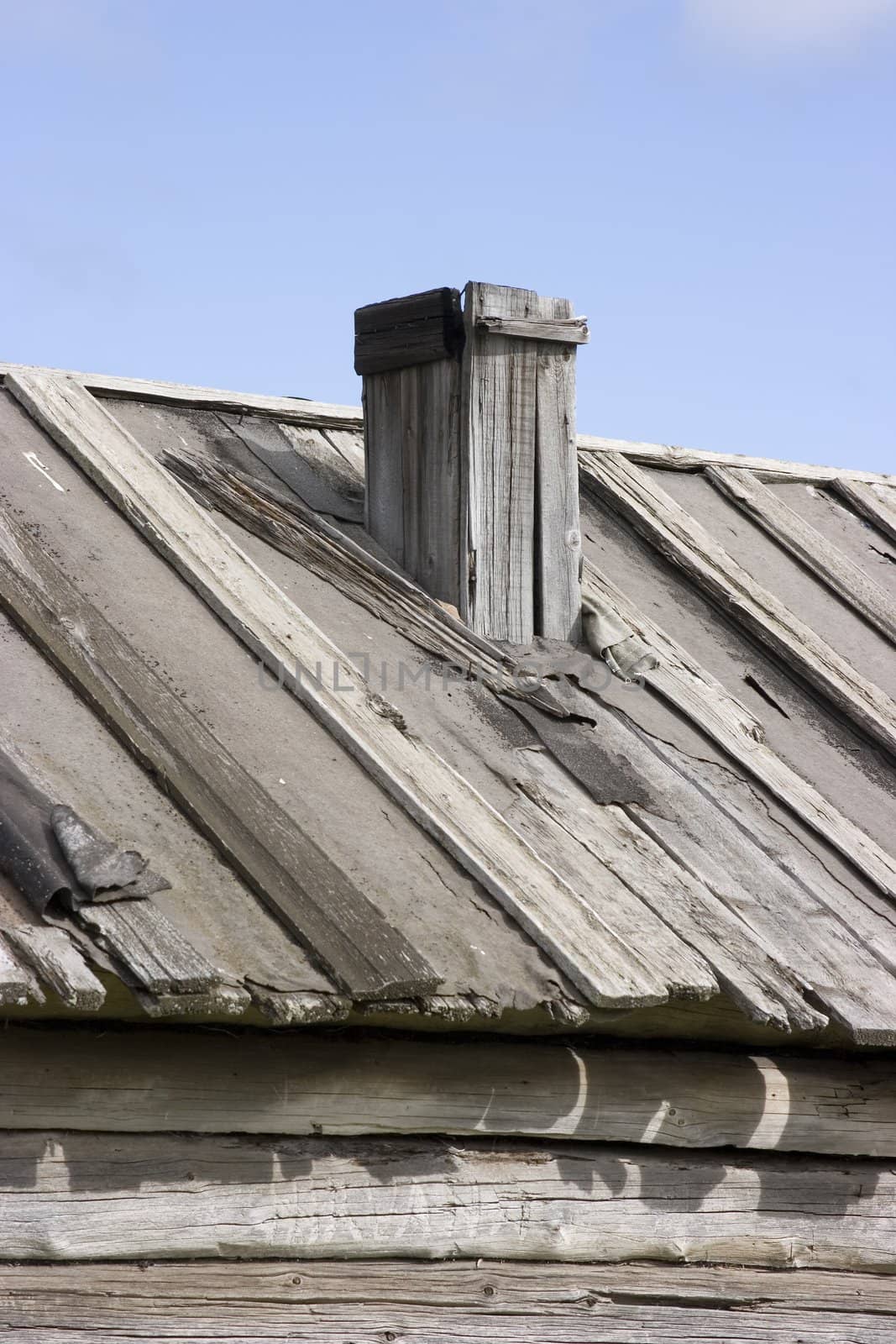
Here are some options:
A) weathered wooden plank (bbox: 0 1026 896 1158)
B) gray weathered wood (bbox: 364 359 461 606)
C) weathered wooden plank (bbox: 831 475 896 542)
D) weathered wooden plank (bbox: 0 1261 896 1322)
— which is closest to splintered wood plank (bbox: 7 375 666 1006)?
weathered wooden plank (bbox: 0 1026 896 1158)

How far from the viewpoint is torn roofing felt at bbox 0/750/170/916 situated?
9.03 ft

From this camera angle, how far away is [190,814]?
3211mm

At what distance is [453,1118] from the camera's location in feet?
10.8

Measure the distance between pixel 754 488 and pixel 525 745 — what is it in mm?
2843

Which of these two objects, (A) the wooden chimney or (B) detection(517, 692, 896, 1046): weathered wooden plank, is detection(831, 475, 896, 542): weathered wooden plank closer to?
(A) the wooden chimney

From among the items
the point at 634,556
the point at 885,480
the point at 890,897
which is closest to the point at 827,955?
the point at 890,897

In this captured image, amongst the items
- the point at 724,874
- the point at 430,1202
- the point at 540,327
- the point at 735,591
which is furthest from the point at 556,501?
the point at 430,1202

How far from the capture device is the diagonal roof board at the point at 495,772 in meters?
3.12

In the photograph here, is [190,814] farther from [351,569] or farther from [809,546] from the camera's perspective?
[809,546]

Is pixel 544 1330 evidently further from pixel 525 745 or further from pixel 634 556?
pixel 634 556

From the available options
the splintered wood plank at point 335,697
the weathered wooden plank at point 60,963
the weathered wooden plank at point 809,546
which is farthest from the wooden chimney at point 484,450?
the weathered wooden plank at point 60,963

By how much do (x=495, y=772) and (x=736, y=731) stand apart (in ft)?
3.30

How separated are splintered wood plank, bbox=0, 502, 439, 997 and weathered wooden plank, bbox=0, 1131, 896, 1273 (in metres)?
0.53

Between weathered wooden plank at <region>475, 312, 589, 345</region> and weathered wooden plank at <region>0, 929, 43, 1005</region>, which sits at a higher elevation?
weathered wooden plank at <region>475, 312, 589, 345</region>
